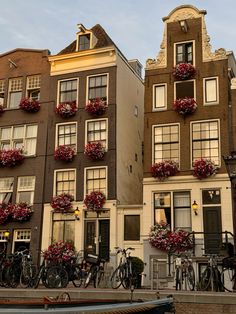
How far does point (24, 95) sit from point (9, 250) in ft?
29.8

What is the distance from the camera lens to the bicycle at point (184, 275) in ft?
50.8

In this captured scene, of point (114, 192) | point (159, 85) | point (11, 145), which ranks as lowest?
point (114, 192)

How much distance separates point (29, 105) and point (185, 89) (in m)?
9.03

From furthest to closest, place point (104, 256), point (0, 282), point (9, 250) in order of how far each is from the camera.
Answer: point (9, 250)
point (104, 256)
point (0, 282)

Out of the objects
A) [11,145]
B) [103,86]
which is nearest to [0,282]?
[11,145]

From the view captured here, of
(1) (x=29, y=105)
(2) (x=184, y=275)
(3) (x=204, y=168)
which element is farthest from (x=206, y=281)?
(1) (x=29, y=105)

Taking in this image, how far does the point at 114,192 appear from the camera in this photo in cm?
2391

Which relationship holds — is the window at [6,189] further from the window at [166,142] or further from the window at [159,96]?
the window at [159,96]

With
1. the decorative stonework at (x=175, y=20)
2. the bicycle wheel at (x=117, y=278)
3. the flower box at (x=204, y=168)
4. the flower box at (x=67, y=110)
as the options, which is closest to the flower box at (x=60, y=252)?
the bicycle wheel at (x=117, y=278)

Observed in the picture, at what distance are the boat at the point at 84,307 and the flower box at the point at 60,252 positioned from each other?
38.7ft

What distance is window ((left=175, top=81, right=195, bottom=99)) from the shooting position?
941 inches

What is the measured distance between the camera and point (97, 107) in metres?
25.0

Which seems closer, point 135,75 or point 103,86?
point 103,86

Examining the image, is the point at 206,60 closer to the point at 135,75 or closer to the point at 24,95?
the point at 135,75
